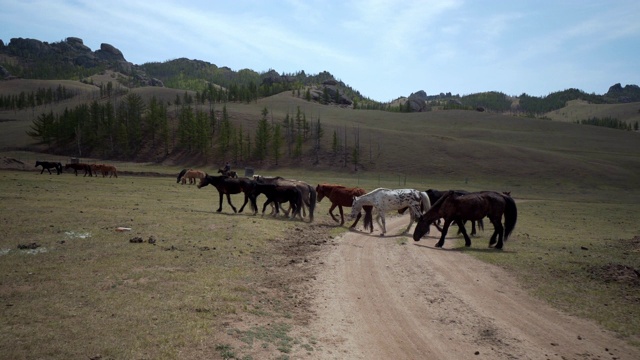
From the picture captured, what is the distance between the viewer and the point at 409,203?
80.3 ft

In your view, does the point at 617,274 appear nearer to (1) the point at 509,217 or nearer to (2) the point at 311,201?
(1) the point at 509,217

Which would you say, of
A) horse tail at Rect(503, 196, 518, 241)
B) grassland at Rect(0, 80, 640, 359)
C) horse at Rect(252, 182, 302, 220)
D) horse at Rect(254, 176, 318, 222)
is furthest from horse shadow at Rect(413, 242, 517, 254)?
horse at Rect(252, 182, 302, 220)

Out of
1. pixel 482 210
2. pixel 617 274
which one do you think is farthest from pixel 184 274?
pixel 617 274

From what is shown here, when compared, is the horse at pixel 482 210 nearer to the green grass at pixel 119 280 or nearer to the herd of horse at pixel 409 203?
the herd of horse at pixel 409 203

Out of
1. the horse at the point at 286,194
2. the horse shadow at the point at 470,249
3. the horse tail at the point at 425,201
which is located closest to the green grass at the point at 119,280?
the horse at the point at 286,194

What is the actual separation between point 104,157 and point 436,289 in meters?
124

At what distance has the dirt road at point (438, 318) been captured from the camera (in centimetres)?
874

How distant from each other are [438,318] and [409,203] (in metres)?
14.2

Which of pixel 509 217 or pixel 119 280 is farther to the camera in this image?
pixel 509 217

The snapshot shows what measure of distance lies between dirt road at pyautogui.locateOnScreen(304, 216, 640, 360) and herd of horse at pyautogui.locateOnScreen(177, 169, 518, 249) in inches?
169

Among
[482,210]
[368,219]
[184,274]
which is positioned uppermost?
[482,210]

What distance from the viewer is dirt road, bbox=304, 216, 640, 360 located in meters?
8.74

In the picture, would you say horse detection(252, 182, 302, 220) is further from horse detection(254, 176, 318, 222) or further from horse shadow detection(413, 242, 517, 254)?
horse shadow detection(413, 242, 517, 254)

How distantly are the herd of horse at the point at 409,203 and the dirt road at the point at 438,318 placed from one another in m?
4.29
